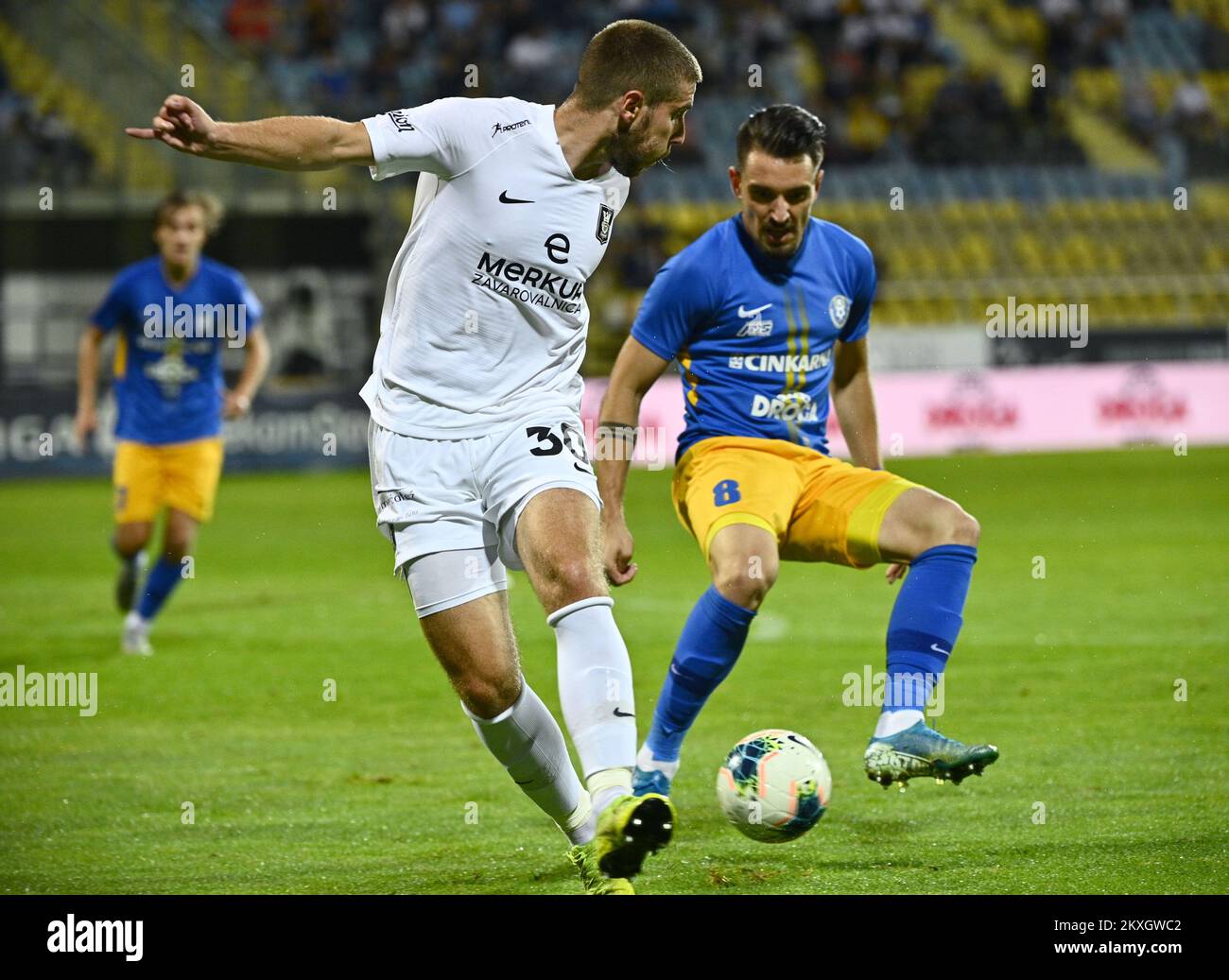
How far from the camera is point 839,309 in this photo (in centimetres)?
588

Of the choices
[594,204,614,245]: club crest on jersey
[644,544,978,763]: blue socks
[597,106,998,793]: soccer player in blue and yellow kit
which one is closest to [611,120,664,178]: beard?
[594,204,614,245]: club crest on jersey

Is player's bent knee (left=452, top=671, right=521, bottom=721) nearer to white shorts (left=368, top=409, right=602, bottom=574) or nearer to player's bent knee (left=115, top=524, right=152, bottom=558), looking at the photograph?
white shorts (left=368, top=409, right=602, bottom=574)

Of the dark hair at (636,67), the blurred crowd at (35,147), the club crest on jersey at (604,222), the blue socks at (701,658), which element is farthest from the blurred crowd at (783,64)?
the dark hair at (636,67)

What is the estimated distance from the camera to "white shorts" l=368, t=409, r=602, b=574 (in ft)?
14.5

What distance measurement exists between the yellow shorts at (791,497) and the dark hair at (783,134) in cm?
92

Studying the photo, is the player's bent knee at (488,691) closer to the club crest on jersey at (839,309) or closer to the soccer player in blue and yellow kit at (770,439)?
the soccer player in blue and yellow kit at (770,439)

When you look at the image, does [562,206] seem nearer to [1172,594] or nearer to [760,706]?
[760,706]

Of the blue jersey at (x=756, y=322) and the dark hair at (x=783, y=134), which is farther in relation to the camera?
the blue jersey at (x=756, y=322)

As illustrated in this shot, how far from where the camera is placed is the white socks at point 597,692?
4.08 meters

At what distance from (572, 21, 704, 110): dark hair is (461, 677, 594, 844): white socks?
1495mm

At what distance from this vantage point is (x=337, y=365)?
70.3 ft
